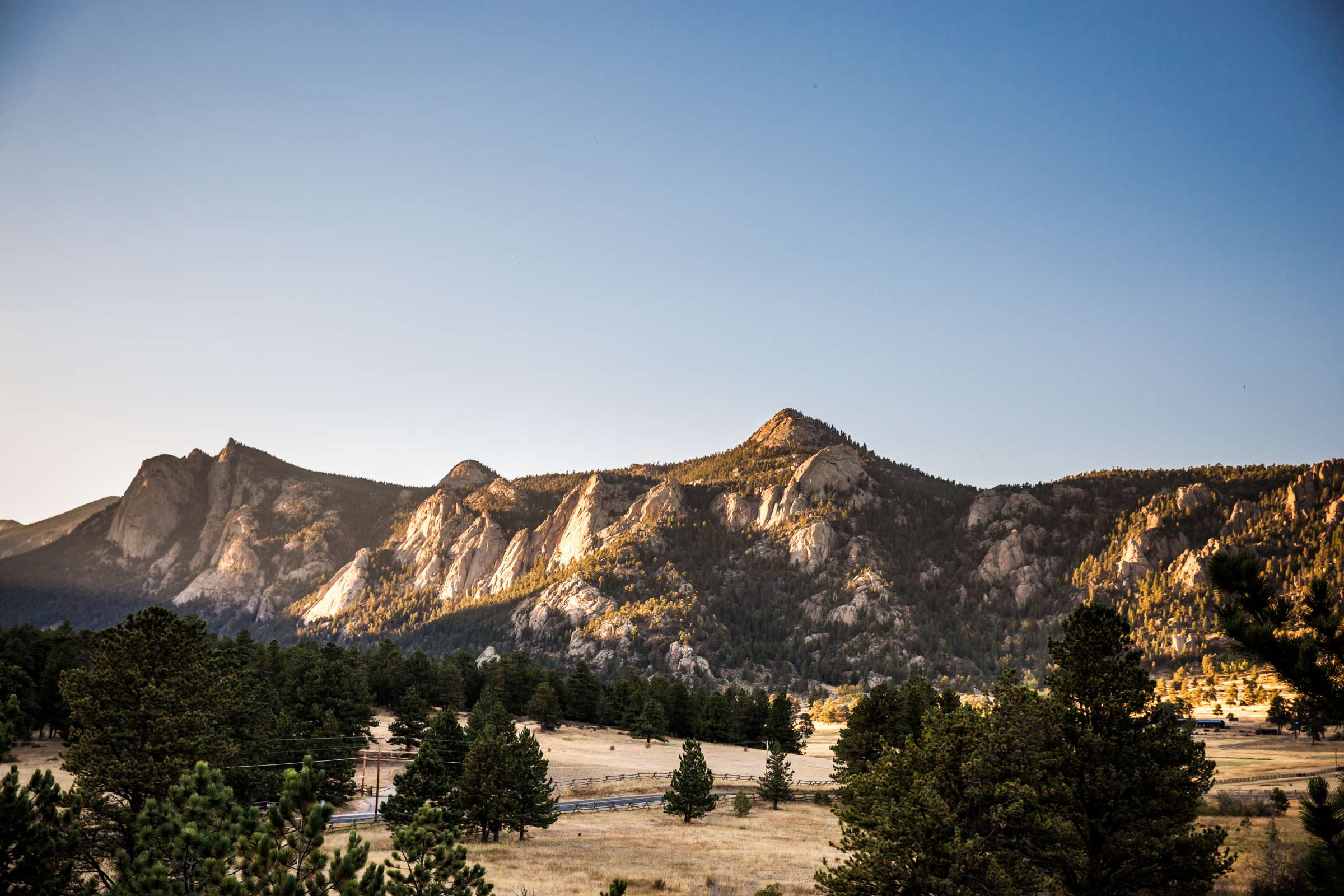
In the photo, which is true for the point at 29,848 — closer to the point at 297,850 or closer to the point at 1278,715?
the point at 297,850

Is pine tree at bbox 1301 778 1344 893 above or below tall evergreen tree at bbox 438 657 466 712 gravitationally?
above

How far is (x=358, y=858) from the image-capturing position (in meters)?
14.3

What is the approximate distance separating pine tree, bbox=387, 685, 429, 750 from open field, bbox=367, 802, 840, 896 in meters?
24.9

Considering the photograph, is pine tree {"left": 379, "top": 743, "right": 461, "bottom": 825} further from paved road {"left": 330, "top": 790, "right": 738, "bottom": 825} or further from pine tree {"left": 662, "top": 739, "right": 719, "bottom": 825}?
pine tree {"left": 662, "top": 739, "right": 719, "bottom": 825}

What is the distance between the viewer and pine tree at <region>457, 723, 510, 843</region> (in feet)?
→ 173

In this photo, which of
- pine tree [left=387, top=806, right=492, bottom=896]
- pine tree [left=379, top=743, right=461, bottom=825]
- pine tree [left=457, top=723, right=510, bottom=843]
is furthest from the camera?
pine tree [left=457, top=723, right=510, bottom=843]

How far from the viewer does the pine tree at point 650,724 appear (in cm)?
11000

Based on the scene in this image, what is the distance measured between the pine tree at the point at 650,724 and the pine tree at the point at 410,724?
110ft

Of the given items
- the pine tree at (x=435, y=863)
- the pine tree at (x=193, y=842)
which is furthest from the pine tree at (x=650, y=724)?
the pine tree at (x=193, y=842)

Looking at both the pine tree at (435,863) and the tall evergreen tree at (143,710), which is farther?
the tall evergreen tree at (143,710)

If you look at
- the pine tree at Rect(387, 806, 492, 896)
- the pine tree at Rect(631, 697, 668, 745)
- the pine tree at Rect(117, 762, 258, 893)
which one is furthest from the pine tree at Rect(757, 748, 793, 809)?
the pine tree at Rect(117, 762, 258, 893)

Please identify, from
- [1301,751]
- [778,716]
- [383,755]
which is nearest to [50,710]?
[383,755]

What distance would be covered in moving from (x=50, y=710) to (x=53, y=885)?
257 ft

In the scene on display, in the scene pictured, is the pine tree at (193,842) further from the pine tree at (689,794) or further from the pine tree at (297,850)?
the pine tree at (689,794)
